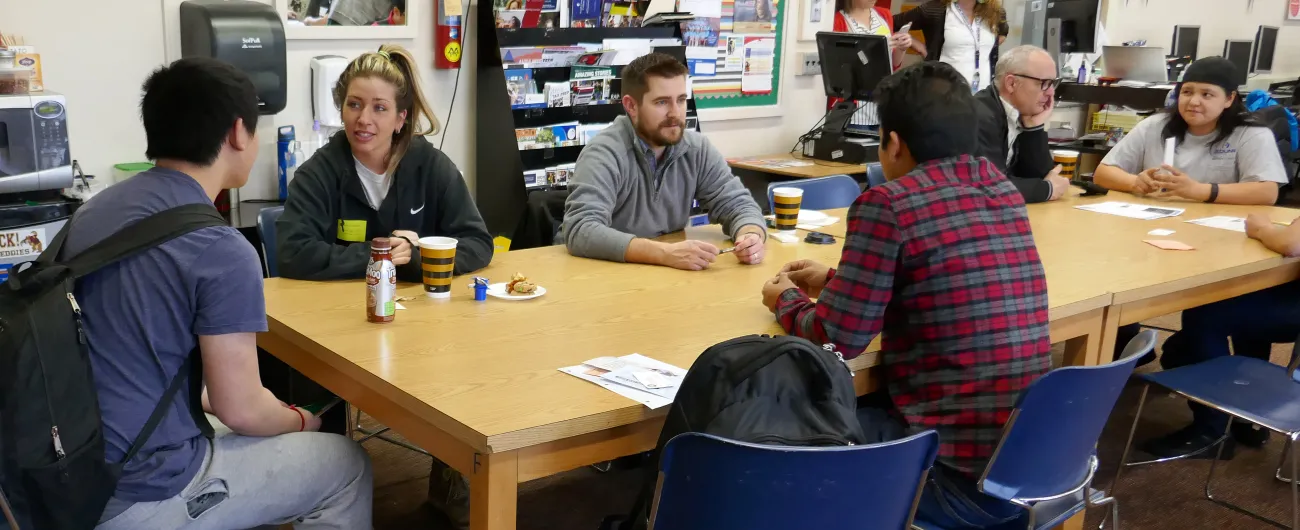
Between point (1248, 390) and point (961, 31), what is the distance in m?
A: 3.49

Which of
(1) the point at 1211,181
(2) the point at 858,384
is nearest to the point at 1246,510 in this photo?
(1) the point at 1211,181

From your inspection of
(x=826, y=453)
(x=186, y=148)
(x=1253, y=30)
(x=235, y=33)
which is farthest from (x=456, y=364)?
(x=1253, y=30)

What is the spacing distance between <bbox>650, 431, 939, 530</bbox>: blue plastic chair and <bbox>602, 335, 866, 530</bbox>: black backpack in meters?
0.06

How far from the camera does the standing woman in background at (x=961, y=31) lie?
6086 mm

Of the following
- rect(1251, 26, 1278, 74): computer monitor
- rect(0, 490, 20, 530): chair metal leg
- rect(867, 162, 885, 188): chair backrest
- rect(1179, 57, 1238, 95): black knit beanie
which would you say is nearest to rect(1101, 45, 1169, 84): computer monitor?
rect(1251, 26, 1278, 74): computer monitor

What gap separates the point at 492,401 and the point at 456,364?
199 millimetres

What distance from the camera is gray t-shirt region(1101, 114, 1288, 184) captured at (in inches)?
156

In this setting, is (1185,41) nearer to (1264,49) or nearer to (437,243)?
(1264,49)

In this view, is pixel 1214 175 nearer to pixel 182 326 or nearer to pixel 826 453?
pixel 826 453

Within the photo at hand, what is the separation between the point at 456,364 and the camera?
1.97 meters

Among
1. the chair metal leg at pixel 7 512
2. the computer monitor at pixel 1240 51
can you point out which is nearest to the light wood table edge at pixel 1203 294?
the chair metal leg at pixel 7 512

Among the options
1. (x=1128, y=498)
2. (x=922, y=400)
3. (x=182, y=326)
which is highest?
(x=182, y=326)

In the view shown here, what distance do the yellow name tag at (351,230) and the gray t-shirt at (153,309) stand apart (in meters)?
0.91

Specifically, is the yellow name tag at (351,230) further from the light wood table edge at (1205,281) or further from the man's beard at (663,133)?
the light wood table edge at (1205,281)
